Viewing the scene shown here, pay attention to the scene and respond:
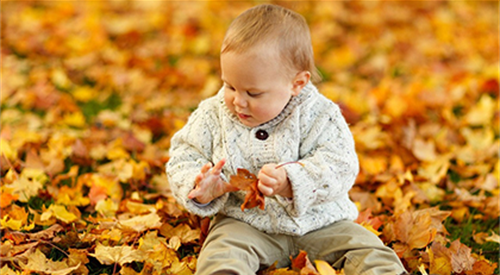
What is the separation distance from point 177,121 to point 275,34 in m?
1.65

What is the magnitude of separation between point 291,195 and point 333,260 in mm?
325

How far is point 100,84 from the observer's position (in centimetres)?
416

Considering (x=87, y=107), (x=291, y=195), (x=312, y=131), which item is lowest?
(x=87, y=107)

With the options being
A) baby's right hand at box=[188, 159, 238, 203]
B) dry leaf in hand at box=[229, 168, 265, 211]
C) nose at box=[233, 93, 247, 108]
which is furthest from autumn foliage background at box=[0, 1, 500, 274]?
nose at box=[233, 93, 247, 108]

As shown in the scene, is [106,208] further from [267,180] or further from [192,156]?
[267,180]

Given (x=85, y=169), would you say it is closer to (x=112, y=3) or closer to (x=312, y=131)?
(x=312, y=131)

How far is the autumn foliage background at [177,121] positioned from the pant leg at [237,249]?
16 centimetres

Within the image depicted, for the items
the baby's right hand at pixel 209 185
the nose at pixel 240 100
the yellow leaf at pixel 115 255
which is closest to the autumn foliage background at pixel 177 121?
the yellow leaf at pixel 115 255

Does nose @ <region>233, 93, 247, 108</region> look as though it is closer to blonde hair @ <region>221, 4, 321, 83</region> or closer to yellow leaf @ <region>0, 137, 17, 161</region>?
blonde hair @ <region>221, 4, 321, 83</region>

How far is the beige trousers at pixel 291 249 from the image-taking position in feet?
5.95

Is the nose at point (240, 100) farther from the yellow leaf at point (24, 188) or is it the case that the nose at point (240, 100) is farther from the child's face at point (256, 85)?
the yellow leaf at point (24, 188)

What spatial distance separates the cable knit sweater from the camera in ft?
6.31

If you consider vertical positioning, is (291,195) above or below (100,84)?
above

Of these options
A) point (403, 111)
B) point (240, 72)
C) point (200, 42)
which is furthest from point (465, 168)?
point (200, 42)
